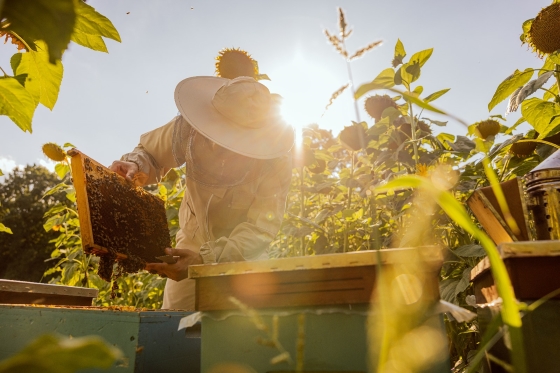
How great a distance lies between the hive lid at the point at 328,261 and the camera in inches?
38.7

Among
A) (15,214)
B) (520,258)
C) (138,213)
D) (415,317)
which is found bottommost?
(415,317)

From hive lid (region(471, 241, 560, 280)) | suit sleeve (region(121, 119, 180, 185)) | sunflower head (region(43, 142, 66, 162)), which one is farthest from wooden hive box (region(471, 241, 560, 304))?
sunflower head (region(43, 142, 66, 162))

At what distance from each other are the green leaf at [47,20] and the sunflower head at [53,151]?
411 centimetres

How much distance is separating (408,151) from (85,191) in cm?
215

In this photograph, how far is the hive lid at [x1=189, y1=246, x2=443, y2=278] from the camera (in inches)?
38.7

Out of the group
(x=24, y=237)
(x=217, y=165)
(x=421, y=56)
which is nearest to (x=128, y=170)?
(x=217, y=165)

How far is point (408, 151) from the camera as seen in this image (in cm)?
309

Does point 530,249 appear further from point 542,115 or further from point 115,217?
point 115,217

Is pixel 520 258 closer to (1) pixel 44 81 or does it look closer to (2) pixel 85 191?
(1) pixel 44 81

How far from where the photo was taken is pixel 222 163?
2846 millimetres

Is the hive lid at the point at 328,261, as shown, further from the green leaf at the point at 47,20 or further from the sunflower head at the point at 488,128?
the sunflower head at the point at 488,128

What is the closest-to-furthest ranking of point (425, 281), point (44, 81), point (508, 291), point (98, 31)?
point (508, 291) → point (98, 31) → point (44, 81) → point (425, 281)

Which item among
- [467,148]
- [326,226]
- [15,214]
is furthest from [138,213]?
[15,214]

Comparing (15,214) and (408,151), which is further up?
(15,214)
